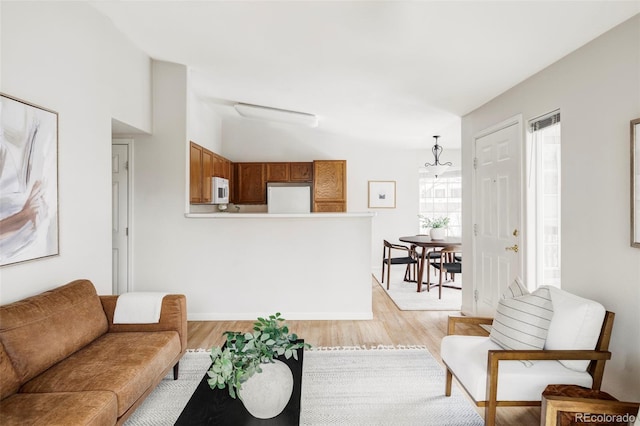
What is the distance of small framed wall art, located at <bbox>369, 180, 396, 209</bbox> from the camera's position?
21.8ft

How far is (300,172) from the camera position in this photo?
6.01 m

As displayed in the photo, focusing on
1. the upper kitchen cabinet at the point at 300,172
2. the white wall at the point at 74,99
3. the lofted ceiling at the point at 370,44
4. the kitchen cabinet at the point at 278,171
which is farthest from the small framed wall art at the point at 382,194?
the white wall at the point at 74,99

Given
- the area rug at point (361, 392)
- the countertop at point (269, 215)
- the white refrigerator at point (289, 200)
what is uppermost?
the white refrigerator at point (289, 200)

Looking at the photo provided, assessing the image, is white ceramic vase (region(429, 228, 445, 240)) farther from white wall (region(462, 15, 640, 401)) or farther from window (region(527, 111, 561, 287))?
white wall (region(462, 15, 640, 401))

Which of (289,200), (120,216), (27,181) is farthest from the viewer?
(289,200)

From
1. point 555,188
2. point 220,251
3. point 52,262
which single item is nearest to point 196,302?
point 220,251

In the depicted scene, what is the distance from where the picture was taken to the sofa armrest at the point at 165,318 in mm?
2365

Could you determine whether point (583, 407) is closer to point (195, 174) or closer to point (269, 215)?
point (269, 215)

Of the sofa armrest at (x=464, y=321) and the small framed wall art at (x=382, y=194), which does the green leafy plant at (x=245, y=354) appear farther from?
the small framed wall art at (x=382, y=194)

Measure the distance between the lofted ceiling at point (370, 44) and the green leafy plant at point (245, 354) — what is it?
200 centimetres

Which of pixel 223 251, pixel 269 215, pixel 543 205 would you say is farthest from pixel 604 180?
pixel 223 251

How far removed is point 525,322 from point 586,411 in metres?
0.59

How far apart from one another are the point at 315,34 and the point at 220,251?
7.71ft

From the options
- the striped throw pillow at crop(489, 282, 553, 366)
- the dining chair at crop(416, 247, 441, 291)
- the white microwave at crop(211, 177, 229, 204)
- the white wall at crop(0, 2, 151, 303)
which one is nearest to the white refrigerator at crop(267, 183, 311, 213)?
the white microwave at crop(211, 177, 229, 204)
